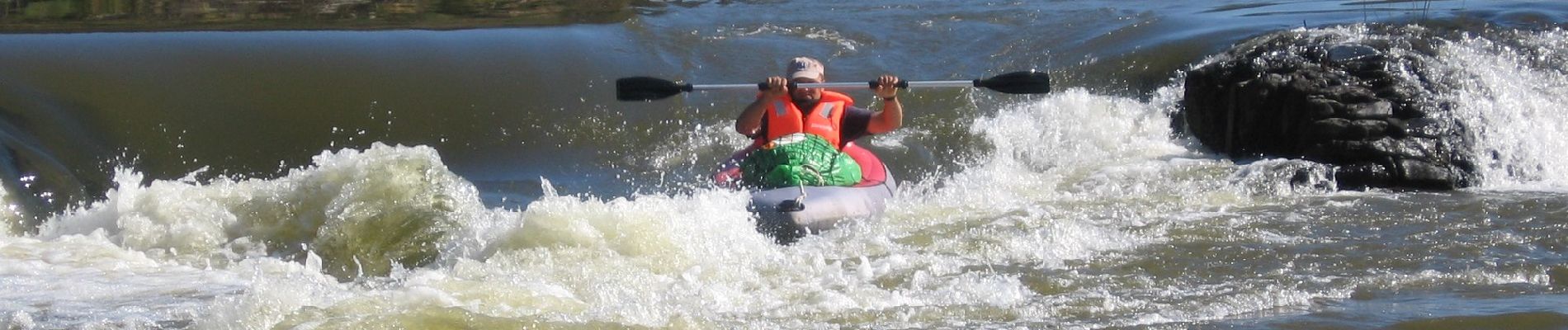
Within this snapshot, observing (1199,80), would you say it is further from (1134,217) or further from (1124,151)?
(1134,217)

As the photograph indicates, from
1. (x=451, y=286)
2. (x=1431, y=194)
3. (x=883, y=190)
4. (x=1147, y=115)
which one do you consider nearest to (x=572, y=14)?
(x=1147, y=115)

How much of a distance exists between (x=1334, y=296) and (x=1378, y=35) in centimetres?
481

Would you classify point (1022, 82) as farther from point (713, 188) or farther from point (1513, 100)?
point (1513, 100)

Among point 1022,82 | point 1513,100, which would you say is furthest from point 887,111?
point 1513,100

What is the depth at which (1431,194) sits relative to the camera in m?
7.70

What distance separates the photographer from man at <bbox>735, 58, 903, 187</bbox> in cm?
681

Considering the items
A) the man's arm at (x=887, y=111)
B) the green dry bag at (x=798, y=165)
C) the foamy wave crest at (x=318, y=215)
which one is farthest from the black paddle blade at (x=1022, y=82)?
the foamy wave crest at (x=318, y=215)

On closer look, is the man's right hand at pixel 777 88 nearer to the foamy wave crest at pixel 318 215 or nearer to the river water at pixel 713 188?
the river water at pixel 713 188

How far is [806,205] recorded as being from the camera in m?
6.32

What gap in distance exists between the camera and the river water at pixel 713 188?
5.03m

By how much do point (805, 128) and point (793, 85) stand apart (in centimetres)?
19

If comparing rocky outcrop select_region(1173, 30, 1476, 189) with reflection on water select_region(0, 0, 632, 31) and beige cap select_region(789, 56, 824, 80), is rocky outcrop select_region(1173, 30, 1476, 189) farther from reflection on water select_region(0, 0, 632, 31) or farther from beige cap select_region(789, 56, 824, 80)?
reflection on water select_region(0, 0, 632, 31)

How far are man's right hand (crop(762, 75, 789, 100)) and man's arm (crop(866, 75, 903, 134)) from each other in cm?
39

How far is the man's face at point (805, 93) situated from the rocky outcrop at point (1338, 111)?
269cm
